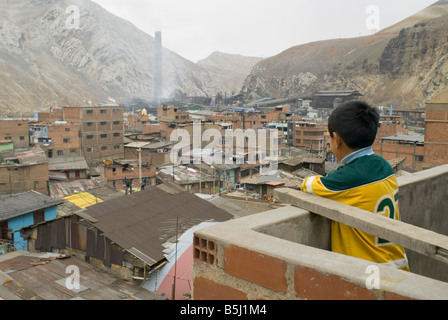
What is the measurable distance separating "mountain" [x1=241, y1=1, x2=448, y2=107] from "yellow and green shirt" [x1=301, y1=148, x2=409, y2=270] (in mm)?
Result: 60846

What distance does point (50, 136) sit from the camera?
30609 millimetres

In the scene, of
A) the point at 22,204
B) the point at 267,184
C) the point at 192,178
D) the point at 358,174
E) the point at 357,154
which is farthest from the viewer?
the point at 192,178

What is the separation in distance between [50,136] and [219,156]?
13095 millimetres

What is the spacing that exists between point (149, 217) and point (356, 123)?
30.9 ft

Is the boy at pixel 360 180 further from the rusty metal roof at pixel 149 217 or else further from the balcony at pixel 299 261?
the rusty metal roof at pixel 149 217

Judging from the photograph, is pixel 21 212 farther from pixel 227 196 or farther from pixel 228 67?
pixel 228 67

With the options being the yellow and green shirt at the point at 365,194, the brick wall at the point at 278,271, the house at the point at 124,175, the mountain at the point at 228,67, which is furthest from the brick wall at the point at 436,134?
the mountain at the point at 228,67

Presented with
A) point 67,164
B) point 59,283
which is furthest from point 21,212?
point 67,164

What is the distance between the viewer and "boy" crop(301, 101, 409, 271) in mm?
2133

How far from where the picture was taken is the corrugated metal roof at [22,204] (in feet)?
50.1

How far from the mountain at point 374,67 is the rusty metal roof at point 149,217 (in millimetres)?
53492

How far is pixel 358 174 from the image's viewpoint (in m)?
2.12
